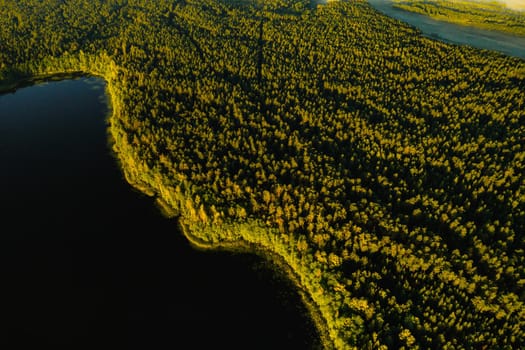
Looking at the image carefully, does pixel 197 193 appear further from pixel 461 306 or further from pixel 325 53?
pixel 325 53

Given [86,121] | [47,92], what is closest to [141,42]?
[47,92]

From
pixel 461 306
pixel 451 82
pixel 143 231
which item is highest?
pixel 451 82

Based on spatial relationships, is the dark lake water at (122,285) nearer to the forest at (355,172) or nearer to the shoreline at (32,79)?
the forest at (355,172)

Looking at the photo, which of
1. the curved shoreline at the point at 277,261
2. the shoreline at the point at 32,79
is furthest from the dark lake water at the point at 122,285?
the shoreline at the point at 32,79

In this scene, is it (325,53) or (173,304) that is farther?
(325,53)

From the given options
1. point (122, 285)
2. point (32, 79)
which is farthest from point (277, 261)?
point (32, 79)

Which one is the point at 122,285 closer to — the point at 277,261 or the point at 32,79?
the point at 277,261
